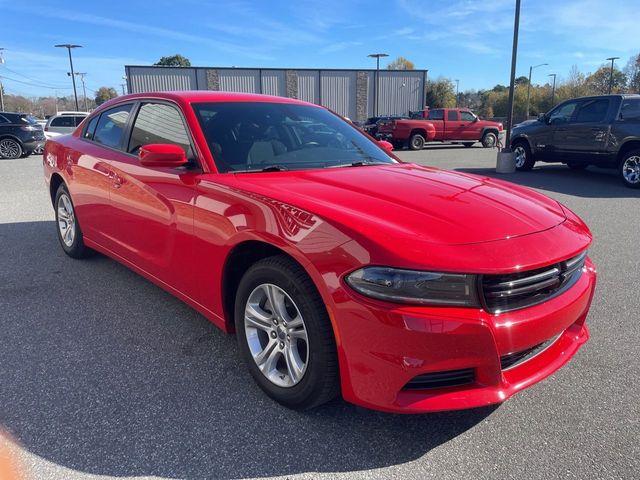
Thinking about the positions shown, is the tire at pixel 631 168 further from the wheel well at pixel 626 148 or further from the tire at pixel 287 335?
the tire at pixel 287 335

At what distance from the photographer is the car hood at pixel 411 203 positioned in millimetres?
2105

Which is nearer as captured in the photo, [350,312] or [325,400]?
[350,312]

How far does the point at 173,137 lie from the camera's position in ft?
10.7

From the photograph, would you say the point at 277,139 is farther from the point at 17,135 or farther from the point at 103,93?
the point at 103,93

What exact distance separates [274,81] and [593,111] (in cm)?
3627

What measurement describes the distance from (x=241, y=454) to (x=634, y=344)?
268 cm

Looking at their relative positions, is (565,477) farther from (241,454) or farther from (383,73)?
(383,73)

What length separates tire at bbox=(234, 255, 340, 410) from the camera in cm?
216

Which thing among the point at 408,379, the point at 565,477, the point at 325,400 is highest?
the point at 408,379

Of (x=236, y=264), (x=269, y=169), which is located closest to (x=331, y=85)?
(x=269, y=169)

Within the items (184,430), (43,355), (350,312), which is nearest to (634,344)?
(350,312)

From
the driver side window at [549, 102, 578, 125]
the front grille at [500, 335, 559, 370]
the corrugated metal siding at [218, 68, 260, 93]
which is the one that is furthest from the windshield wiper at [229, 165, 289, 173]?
the corrugated metal siding at [218, 68, 260, 93]

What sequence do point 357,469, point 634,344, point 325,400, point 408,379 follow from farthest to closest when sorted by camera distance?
point 634,344 → point 325,400 → point 357,469 → point 408,379

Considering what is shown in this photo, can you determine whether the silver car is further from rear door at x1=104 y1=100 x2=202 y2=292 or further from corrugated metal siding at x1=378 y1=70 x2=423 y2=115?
corrugated metal siding at x1=378 y1=70 x2=423 y2=115
